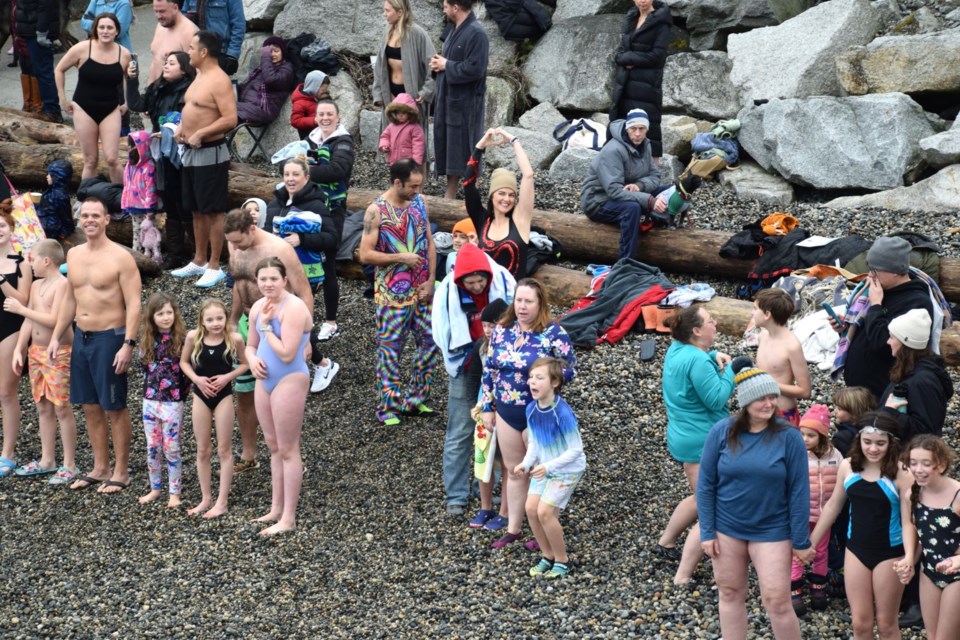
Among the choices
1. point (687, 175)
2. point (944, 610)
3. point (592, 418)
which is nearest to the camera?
point (944, 610)

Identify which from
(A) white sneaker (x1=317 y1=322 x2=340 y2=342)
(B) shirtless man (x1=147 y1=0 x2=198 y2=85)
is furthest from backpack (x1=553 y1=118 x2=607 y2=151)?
(A) white sneaker (x1=317 y1=322 x2=340 y2=342)

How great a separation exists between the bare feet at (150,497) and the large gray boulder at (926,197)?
22.1 feet

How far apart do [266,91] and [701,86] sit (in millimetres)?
4927

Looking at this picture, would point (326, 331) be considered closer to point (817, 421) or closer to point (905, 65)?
point (817, 421)

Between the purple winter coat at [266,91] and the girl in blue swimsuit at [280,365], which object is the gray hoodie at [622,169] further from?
the purple winter coat at [266,91]

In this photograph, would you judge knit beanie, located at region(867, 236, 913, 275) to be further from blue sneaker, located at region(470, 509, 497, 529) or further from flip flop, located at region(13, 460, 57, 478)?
flip flop, located at region(13, 460, 57, 478)

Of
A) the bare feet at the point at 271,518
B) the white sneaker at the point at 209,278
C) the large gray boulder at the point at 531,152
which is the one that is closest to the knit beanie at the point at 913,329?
the bare feet at the point at 271,518

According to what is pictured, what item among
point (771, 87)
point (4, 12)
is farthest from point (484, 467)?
point (4, 12)

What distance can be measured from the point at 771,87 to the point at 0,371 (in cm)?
848

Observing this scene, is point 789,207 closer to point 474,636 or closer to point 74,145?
point 474,636

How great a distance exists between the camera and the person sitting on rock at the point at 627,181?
983 centimetres

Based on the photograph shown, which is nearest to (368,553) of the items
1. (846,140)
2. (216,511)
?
(216,511)

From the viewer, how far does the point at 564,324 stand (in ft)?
29.2

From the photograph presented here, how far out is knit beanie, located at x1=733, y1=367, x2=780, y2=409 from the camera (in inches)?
194
